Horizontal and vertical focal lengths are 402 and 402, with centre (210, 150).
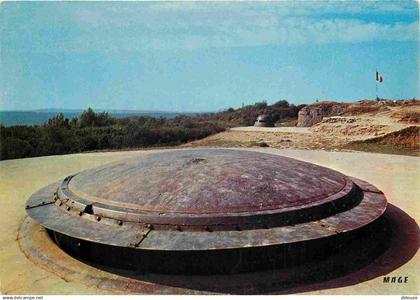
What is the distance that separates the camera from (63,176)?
9906 mm

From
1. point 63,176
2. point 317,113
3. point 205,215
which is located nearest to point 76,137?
point 63,176

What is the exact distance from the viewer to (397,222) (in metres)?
6.22

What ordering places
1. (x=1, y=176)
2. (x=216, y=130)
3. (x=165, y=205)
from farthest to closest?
(x=216, y=130)
(x=1, y=176)
(x=165, y=205)

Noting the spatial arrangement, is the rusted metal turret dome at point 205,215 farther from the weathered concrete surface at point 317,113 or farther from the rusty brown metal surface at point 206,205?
the weathered concrete surface at point 317,113

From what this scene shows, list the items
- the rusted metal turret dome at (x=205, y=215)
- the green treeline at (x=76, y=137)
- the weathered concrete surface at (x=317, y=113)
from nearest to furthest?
the rusted metal turret dome at (x=205, y=215)
the green treeline at (x=76, y=137)
the weathered concrete surface at (x=317, y=113)

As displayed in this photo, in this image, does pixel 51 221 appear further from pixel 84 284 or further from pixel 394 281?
pixel 394 281

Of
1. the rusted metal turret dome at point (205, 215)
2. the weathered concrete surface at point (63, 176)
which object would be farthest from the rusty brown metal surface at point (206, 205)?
the weathered concrete surface at point (63, 176)

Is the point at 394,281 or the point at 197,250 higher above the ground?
the point at 197,250

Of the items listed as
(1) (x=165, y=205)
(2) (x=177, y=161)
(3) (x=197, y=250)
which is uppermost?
(2) (x=177, y=161)

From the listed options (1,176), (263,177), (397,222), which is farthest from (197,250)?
(1,176)

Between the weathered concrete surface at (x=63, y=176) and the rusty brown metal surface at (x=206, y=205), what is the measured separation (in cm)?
53

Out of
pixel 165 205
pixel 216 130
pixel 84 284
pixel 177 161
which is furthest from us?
pixel 216 130

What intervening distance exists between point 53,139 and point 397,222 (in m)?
12.7

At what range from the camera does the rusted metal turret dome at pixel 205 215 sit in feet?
13.6
